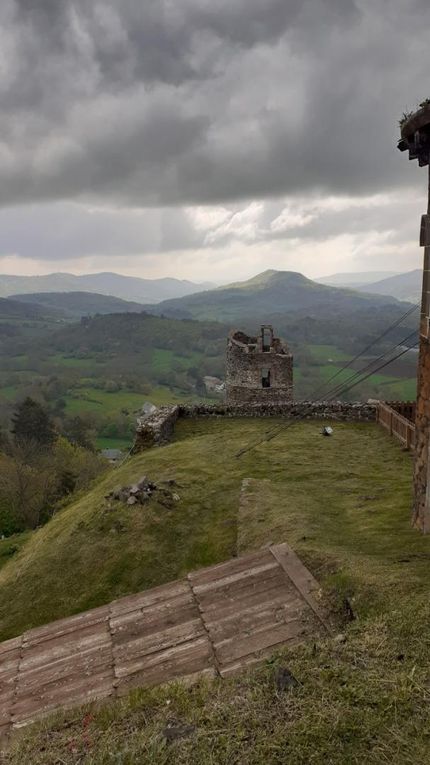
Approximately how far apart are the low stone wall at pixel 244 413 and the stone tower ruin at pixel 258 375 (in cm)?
394

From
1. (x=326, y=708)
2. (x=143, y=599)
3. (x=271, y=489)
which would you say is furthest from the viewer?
(x=271, y=489)

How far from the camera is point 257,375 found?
100 feet

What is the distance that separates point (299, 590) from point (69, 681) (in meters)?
3.80

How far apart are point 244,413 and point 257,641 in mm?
19403

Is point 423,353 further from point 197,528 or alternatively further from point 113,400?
point 113,400

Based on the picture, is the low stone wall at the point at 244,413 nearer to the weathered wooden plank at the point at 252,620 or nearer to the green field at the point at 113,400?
the weathered wooden plank at the point at 252,620

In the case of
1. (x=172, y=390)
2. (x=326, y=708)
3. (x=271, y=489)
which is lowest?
(x=172, y=390)

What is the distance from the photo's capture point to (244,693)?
19.4 feet

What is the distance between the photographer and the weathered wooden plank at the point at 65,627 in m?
8.42

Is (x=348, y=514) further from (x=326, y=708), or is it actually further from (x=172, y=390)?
(x=172, y=390)

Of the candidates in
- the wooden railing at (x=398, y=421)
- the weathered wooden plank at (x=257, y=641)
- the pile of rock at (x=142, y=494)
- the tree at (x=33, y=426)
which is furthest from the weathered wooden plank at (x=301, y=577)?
the tree at (x=33, y=426)

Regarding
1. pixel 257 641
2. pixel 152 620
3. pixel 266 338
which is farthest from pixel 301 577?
pixel 266 338

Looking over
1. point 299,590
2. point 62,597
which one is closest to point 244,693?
point 299,590

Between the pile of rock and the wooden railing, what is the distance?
9779mm
